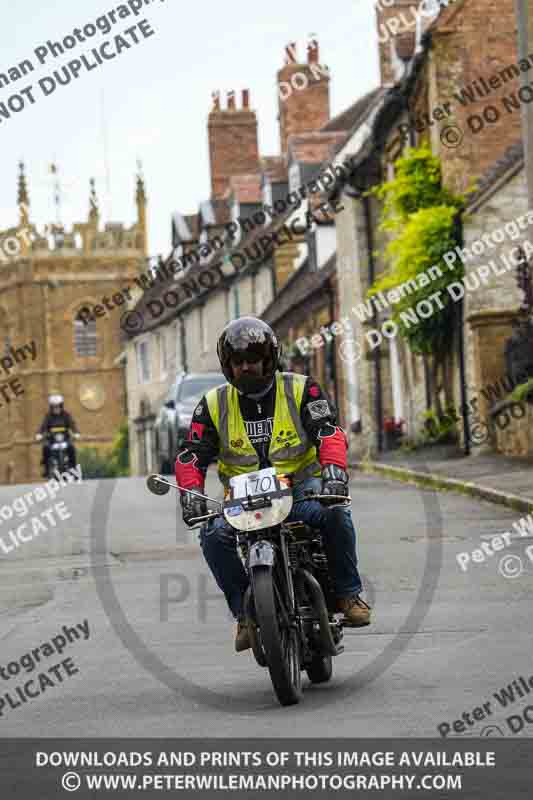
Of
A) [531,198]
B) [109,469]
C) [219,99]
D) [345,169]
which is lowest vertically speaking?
[109,469]

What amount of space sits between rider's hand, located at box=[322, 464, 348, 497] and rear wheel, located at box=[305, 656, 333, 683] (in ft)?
2.79

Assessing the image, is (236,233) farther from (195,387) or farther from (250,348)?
(250,348)

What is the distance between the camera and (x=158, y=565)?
1417 centimetres

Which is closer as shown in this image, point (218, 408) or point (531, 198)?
point (218, 408)

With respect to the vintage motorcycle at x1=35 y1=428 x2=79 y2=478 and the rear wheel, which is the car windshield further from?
the rear wheel

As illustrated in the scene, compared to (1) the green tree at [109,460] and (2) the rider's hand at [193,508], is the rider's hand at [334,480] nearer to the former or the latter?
(2) the rider's hand at [193,508]

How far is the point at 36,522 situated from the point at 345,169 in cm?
1869

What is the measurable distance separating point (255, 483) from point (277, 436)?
0.45m

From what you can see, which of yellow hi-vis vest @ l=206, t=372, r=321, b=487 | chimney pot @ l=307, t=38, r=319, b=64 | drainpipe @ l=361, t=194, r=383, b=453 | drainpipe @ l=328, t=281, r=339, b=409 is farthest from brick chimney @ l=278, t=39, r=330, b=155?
yellow hi-vis vest @ l=206, t=372, r=321, b=487

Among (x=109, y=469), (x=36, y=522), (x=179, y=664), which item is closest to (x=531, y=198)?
(x=36, y=522)

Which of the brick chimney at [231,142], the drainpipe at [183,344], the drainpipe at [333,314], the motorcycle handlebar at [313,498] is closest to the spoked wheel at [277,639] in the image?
the motorcycle handlebar at [313,498]

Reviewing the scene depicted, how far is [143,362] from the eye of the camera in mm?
74938
